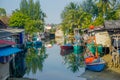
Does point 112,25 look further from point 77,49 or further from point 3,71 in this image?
point 3,71

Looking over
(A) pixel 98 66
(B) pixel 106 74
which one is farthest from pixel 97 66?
(B) pixel 106 74

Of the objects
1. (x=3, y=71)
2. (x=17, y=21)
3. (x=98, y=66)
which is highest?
(x=17, y=21)

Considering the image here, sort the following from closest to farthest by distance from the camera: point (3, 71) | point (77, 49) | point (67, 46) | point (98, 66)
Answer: point (3, 71)
point (98, 66)
point (77, 49)
point (67, 46)

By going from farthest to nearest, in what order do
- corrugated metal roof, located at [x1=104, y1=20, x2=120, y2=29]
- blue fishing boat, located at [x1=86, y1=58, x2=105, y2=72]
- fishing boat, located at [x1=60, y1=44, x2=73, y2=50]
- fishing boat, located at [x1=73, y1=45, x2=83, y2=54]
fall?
fishing boat, located at [x1=60, y1=44, x2=73, y2=50] < fishing boat, located at [x1=73, y1=45, x2=83, y2=54] < corrugated metal roof, located at [x1=104, y1=20, x2=120, y2=29] < blue fishing boat, located at [x1=86, y1=58, x2=105, y2=72]

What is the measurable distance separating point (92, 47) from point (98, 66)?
11355 mm

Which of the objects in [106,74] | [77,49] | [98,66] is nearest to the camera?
[106,74]

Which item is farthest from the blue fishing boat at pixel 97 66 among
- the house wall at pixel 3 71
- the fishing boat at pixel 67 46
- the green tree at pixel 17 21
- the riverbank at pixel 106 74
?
the green tree at pixel 17 21

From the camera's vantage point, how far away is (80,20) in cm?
6712

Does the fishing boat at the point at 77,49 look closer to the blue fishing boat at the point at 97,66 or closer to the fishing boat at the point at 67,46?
the fishing boat at the point at 67,46

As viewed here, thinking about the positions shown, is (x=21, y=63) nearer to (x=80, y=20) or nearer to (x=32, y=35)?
(x=80, y=20)

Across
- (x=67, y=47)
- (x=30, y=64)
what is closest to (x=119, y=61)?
(x=30, y=64)

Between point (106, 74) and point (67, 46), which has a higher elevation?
point (67, 46)

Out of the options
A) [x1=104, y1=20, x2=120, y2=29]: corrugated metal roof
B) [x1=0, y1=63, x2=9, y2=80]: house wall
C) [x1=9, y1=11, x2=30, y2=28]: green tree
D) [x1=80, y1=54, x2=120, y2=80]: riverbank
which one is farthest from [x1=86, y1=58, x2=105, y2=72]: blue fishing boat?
[x1=9, y1=11, x2=30, y2=28]: green tree

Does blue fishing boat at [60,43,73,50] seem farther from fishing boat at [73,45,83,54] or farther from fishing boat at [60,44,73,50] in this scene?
fishing boat at [73,45,83,54]
